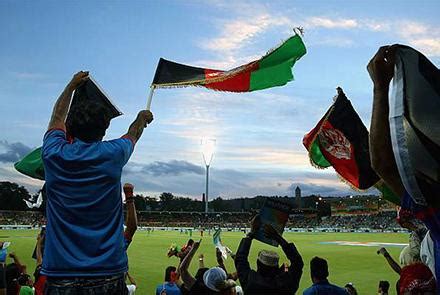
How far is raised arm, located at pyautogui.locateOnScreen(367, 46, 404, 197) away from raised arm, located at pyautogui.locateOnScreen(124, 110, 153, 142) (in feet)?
4.45

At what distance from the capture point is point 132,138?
269 centimetres

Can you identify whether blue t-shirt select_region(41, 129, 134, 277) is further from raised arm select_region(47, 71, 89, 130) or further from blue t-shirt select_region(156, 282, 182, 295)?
blue t-shirt select_region(156, 282, 182, 295)

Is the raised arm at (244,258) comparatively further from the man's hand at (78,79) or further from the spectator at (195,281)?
the man's hand at (78,79)

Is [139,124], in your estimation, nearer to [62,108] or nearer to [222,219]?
[62,108]

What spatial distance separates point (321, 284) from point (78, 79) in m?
3.65

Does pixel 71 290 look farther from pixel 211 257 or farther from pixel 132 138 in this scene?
pixel 211 257

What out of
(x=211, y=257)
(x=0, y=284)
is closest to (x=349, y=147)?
(x=0, y=284)

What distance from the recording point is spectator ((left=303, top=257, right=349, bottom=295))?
510 centimetres

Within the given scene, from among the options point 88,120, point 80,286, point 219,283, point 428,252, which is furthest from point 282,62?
point 80,286

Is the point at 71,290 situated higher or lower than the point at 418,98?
lower

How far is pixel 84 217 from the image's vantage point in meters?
2.40

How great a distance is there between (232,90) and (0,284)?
4.52 metres

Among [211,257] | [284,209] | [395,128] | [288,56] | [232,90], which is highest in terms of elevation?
[288,56]

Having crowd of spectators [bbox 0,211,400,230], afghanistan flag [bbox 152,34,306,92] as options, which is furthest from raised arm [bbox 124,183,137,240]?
crowd of spectators [bbox 0,211,400,230]
